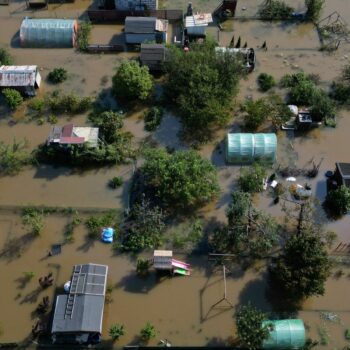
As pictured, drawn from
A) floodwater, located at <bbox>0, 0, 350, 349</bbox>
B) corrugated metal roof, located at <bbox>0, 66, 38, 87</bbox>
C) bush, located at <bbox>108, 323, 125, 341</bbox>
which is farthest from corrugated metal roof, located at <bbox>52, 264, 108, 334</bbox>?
corrugated metal roof, located at <bbox>0, 66, 38, 87</bbox>

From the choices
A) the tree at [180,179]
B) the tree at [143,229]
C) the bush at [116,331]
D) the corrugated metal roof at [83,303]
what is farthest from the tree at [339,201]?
the bush at [116,331]

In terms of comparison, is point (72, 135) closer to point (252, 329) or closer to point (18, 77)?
point (18, 77)

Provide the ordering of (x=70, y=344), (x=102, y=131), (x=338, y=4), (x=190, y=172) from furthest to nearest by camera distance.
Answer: (x=338, y=4)
(x=102, y=131)
(x=190, y=172)
(x=70, y=344)

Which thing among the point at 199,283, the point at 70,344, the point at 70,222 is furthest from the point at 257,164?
the point at 70,344

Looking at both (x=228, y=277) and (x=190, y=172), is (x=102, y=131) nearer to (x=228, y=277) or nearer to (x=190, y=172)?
(x=190, y=172)

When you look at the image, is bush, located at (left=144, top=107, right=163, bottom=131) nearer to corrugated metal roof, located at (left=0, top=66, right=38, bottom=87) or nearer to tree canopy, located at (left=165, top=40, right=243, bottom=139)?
tree canopy, located at (left=165, top=40, right=243, bottom=139)

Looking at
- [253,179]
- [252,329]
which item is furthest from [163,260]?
[253,179]
